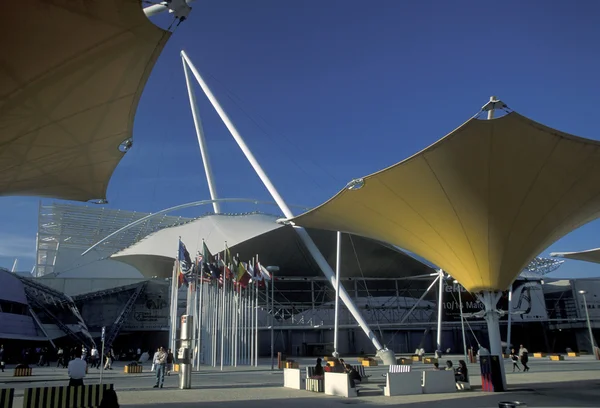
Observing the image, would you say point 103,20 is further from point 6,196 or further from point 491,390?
point 491,390

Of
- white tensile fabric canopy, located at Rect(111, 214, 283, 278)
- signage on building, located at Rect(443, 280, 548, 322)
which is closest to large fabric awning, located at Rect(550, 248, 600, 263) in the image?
signage on building, located at Rect(443, 280, 548, 322)

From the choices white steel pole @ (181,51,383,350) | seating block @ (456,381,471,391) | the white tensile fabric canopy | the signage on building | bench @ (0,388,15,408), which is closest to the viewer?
bench @ (0,388,15,408)

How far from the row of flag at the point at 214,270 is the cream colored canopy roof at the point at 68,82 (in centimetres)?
1954

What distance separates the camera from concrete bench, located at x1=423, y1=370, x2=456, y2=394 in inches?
682

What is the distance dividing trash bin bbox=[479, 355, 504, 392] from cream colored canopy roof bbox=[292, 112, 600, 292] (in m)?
4.06

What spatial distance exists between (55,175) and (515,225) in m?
16.6

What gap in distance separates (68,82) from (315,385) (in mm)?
13047

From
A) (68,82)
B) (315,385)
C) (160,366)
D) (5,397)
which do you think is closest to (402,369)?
(315,385)

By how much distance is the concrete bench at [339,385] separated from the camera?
1661 cm

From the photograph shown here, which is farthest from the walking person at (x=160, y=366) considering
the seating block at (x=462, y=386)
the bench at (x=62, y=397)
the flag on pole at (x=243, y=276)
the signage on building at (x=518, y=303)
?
the signage on building at (x=518, y=303)

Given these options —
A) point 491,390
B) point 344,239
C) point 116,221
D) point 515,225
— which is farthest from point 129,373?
point 116,221

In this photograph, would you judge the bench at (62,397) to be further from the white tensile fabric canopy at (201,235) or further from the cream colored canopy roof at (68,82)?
the white tensile fabric canopy at (201,235)

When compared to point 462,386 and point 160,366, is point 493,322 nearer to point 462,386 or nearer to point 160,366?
point 462,386

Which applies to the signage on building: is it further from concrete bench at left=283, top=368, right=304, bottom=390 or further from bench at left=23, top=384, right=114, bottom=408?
bench at left=23, top=384, right=114, bottom=408
